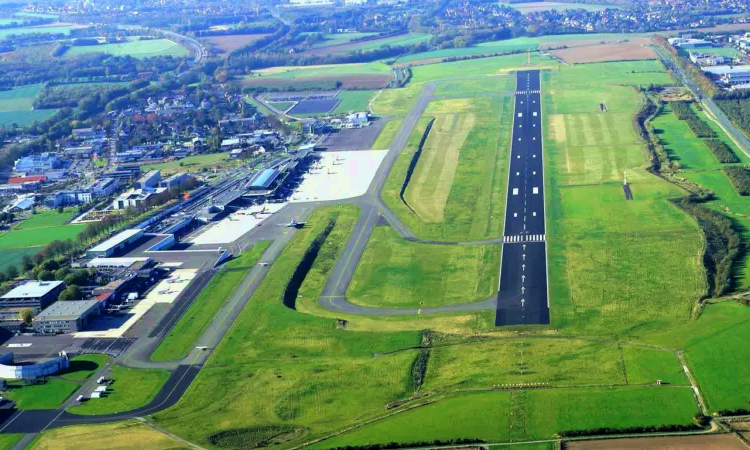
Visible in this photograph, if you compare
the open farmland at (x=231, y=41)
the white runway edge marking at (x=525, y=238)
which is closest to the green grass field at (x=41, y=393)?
the white runway edge marking at (x=525, y=238)

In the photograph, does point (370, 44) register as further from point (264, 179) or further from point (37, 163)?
point (264, 179)

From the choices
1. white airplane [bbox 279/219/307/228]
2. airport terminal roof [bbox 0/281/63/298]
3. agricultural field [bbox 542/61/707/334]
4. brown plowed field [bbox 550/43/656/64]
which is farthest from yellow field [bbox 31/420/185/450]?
brown plowed field [bbox 550/43/656/64]

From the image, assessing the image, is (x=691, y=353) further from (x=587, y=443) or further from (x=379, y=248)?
(x=379, y=248)

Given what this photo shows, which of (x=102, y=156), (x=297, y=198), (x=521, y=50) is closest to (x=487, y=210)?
(x=297, y=198)

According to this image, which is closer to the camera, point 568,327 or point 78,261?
point 568,327

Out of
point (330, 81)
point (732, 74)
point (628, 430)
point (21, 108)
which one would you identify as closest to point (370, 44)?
point (330, 81)

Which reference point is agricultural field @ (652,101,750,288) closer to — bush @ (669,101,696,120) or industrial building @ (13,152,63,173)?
bush @ (669,101,696,120)
